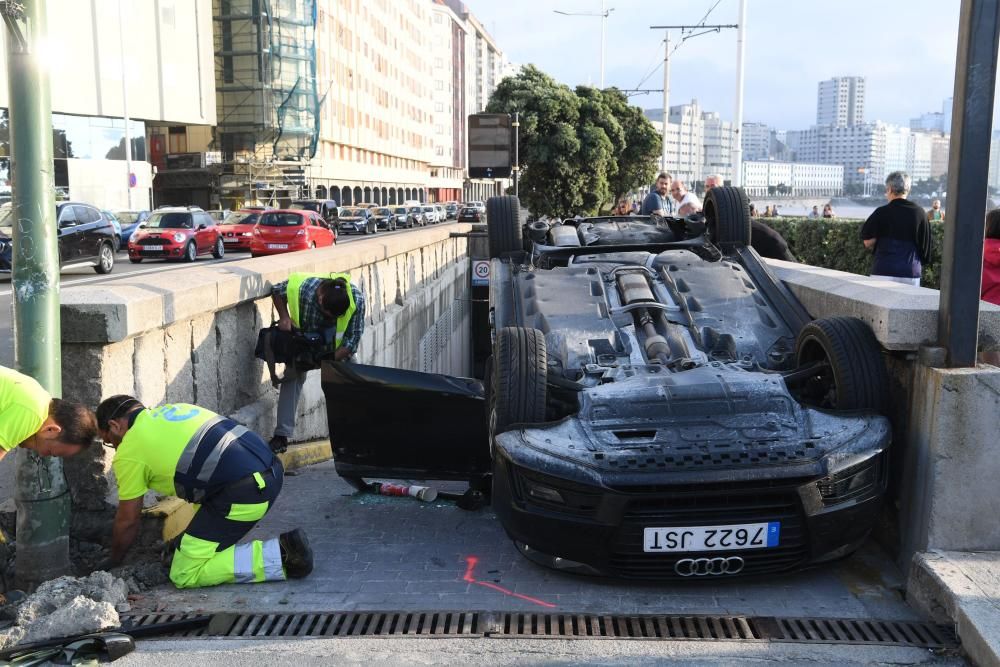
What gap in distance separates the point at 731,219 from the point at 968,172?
10.8 ft

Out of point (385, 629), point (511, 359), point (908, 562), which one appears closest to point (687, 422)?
point (511, 359)

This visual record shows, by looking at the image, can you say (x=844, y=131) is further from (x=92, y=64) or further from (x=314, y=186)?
(x=92, y=64)

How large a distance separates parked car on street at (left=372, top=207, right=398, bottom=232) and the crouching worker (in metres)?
44.8

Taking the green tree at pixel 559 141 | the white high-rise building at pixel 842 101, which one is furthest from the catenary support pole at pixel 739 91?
the white high-rise building at pixel 842 101

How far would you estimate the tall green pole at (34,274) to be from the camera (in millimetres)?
3969

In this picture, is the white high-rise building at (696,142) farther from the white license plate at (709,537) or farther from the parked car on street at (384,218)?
the white license plate at (709,537)

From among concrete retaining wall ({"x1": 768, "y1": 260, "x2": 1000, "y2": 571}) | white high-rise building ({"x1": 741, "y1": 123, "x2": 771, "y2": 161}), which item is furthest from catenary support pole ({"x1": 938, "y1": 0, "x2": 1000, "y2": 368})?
white high-rise building ({"x1": 741, "y1": 123, "x2": 771, "y2": 161})

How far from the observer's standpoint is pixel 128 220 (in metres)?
29.5

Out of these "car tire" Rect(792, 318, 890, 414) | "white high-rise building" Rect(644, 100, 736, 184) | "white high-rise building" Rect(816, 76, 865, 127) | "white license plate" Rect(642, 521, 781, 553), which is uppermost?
"white high-rise building" Rect(816, 76, 865, 127)

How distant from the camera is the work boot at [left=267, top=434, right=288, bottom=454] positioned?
6.27 meters

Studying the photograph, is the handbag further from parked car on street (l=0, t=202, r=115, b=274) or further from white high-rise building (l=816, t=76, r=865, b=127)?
white high-rise building (l=816, t=76, r=865, b=127)

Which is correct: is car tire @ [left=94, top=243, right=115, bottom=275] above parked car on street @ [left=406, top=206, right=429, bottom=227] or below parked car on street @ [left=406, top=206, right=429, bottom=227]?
below

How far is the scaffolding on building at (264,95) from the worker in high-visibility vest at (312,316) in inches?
2102

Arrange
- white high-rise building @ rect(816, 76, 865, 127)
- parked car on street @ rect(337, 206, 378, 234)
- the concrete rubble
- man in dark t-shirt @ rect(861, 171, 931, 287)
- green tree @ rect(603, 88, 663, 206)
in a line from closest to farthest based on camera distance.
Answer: the concrete rubble < man in dark t-shirt @ rect(861, 171, 931, 287) < green tree @ rect(603, 88, 663, 206) < parked car on street @ rect(337, 206, 378, 234) < white high-rise building @ rect(816, 76, 865, 127)
